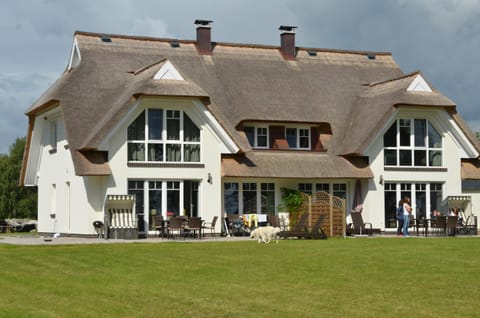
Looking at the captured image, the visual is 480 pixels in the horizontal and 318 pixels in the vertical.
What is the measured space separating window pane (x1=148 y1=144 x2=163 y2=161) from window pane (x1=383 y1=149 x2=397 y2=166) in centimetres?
963

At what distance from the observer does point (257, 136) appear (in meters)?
35.7

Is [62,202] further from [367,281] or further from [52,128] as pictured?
[367,281]

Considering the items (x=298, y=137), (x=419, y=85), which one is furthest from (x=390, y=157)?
(x=298, y=137)

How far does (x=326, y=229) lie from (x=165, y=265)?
14606 mm

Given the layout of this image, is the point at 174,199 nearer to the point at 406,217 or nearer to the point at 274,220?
the point at 274,220

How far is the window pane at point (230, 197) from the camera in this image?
33.8m

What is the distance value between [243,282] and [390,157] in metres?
22.1

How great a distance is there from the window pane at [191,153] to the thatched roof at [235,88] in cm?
144

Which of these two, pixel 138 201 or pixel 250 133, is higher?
pixel 250 133

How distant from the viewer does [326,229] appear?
31688 mm

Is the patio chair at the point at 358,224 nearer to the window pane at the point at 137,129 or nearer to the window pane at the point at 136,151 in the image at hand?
the window pane at the point at 136,151

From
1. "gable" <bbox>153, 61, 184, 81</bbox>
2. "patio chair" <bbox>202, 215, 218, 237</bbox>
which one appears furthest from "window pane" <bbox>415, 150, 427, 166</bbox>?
"gable" <bbox>153, 61, 184, 81</bbox>

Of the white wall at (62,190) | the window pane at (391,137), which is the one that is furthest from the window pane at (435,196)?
the white wall at (62,190)

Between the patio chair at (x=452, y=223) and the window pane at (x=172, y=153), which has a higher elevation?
the window pane at (x=172, y=153)
